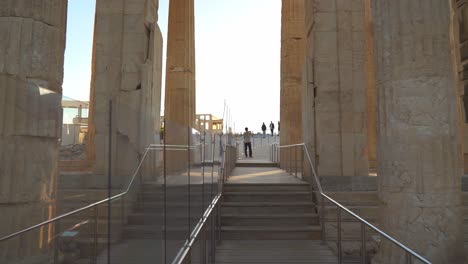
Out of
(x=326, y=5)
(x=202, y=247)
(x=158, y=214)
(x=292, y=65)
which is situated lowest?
(x=202, y=247)

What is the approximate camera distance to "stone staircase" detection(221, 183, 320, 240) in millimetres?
8641

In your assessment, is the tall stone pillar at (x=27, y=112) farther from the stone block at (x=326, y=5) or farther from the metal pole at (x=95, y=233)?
the stone block at (x=326, y=5)

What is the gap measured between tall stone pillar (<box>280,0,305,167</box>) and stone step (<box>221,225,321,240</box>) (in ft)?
30.0

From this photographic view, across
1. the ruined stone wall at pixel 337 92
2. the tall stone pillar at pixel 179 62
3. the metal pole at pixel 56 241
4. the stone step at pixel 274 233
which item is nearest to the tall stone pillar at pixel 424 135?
the stone step at pixel 274 233

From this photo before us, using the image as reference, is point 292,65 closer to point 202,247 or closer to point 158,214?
point 202,247

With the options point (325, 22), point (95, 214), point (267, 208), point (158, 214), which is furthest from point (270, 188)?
point (95, 214)

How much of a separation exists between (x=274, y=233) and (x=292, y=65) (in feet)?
36.0

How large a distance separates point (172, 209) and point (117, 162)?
1396mm

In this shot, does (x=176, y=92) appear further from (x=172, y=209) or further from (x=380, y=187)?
(x=172, y=209)

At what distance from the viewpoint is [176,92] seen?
62.1ft

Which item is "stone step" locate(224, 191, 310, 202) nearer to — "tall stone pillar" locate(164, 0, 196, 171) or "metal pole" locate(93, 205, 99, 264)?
"metal pole" locate(93, 205, 99, 264)

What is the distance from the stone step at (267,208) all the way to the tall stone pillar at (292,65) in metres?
8.20

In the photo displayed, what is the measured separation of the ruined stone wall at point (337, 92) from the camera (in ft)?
33.8

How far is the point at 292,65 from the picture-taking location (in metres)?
18.2
